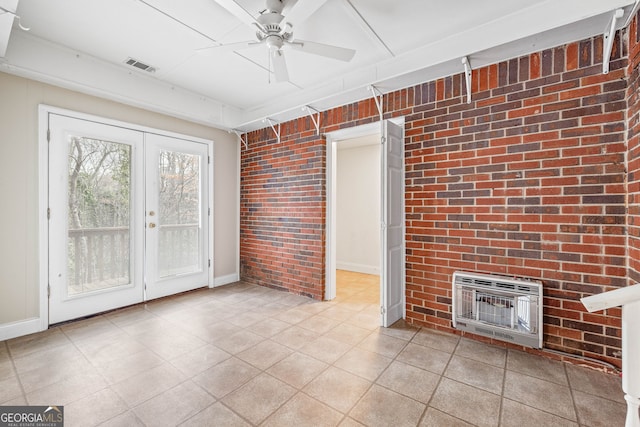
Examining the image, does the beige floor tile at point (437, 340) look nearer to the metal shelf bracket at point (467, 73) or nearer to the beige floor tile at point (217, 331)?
the beige floor tile at point (217, 331)

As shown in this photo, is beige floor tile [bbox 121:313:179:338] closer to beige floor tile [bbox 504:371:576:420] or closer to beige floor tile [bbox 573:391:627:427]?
beige floor tile [bbox 504:371:576:420]

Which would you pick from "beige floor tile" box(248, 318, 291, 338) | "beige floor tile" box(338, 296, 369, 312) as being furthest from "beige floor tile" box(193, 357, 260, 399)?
"beige floor tile" box(338, 296, 369, 312)

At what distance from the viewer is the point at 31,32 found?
2527 millimetres

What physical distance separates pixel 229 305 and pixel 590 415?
134 inches

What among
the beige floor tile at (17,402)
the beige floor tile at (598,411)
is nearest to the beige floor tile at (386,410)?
the beige floor tile at (598,411)

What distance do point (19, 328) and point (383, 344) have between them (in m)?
3.51

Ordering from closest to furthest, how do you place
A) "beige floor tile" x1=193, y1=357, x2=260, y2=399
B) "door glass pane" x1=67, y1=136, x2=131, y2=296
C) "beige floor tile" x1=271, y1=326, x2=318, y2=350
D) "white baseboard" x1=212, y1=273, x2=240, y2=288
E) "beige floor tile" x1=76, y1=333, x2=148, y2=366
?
"beige floor tile" x1=193, y1=357, x2=260, y2=399 → "beige floor tile" x1=76, y1=333, x2=148, y2=366 → "beige floor tile" x1=271, y1=326, x2=318, y2=350 → "door glass pane" x1=67, y1=136, x2=131, y2=296 → "white baseboard" x1=212, y1=273, x2=240, y2=288

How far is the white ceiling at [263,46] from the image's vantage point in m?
2.12

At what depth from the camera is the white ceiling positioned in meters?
2.12

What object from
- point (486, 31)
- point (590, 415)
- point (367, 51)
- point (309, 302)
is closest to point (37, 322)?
point (309, 302)

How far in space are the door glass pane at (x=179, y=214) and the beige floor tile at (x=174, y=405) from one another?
2.30 m

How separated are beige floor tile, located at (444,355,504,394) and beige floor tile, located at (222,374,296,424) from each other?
122cm

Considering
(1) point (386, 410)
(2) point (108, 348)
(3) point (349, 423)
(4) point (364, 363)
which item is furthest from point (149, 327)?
(1) point (386, 410)

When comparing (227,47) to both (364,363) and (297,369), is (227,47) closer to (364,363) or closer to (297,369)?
(297,369)
